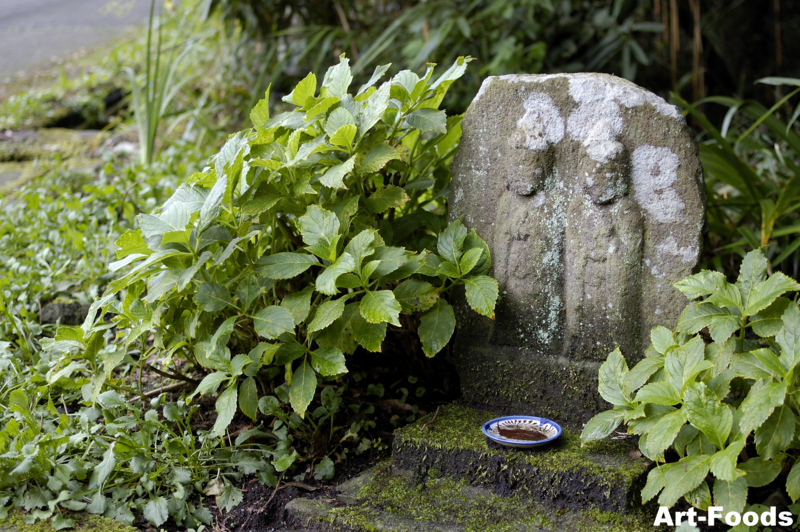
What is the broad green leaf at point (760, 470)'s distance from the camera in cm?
151

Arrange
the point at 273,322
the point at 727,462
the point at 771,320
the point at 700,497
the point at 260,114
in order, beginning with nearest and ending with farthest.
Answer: the point at 727,462 → the point at 700,497 → the point at 771,320 → the point at 273,322 → the point at 260,114

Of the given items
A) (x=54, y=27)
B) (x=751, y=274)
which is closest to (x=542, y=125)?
(x=751, y=274)

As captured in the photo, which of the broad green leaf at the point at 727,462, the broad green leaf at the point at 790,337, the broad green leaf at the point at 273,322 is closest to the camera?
the broad green leaf at the point at 727,462

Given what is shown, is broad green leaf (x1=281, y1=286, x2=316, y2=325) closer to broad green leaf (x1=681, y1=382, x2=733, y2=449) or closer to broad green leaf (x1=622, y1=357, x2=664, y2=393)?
broad green leaf (x1=622, y1=357, x2=664, y2=393)

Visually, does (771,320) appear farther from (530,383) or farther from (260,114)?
(260,114)

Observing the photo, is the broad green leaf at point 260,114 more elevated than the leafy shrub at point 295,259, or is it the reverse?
the broad green leaf at point 260,114

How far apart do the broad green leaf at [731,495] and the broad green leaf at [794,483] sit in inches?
3.4

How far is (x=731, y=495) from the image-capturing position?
4.83ft

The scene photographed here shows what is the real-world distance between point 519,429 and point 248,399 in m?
0.72

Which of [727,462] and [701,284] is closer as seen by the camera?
[727,462]

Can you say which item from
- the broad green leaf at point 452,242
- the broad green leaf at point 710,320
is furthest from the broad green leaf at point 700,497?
the broad green leaf at point 452,242

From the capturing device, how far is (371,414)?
211 cm

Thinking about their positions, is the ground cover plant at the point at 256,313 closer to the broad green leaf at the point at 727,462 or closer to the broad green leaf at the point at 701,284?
the broad green leaf at the point at 701,284

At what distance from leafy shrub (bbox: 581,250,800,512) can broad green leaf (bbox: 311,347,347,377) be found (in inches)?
24.6
